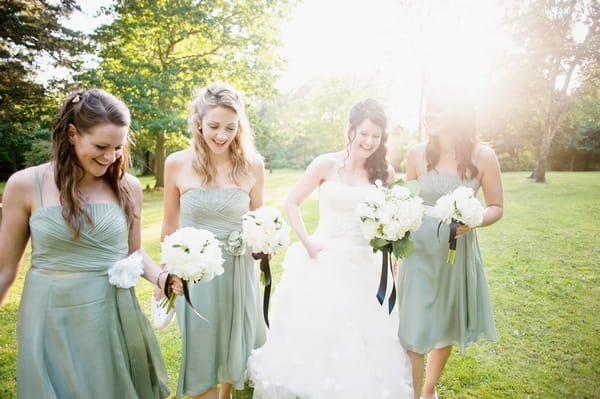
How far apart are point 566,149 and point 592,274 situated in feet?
118

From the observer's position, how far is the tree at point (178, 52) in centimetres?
1859

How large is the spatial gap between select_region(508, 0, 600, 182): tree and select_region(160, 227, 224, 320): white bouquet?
86.3 ft

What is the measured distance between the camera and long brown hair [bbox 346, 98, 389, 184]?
144 inches

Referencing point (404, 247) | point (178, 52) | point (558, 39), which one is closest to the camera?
point (404, 247)

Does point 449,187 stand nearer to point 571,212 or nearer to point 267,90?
point 571,212

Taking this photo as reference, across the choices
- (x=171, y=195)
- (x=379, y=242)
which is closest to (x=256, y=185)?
(x=171, y=195)

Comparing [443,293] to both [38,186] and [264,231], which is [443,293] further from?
[38,186]

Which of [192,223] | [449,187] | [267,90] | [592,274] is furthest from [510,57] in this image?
[192,223]

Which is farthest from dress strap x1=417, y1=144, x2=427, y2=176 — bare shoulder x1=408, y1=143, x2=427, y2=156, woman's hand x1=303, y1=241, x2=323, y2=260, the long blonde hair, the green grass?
the green grass

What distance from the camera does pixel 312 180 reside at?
12.9 ft

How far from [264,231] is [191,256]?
736 mm

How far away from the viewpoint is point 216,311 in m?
3.07

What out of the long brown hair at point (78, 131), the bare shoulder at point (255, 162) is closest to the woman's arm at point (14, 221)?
the long brown hair at point (78, 131)

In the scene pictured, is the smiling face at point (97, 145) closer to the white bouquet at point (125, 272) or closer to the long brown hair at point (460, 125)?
the white bouquet at point (125, 272)
